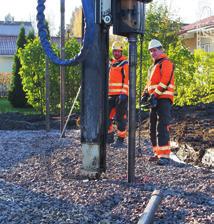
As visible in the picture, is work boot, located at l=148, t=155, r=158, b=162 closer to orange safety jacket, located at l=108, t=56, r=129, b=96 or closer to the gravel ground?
the gravel ground

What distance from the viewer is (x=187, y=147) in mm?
10156

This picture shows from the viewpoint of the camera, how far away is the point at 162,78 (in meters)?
8.60

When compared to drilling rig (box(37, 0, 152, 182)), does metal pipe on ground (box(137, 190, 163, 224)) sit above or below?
below

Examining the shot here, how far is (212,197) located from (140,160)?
2.76m

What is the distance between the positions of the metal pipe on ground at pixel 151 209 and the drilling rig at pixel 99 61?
120cm

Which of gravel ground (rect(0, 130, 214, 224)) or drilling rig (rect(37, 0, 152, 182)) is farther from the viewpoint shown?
drilling rig (rect(37, 0, 152, 182))

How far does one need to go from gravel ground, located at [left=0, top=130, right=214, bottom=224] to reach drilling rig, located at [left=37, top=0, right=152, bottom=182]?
43 centimetres

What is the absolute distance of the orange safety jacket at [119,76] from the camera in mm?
10492

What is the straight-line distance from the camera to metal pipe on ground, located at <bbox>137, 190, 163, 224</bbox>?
485cm

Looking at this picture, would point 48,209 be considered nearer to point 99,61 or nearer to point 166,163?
point 99,61

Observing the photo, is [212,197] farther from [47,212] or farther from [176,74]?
[176,74]

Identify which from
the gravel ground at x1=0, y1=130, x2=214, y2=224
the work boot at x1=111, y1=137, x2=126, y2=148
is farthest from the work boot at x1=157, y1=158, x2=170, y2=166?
the work boot at x1=111, y1=137, x2=126, y2=148

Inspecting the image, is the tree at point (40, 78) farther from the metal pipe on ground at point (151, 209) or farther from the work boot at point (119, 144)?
the metal pipe on ground at point (151, 209)

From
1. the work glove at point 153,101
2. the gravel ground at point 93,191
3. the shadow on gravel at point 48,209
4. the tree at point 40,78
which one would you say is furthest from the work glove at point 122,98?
the tree at point 40,78
